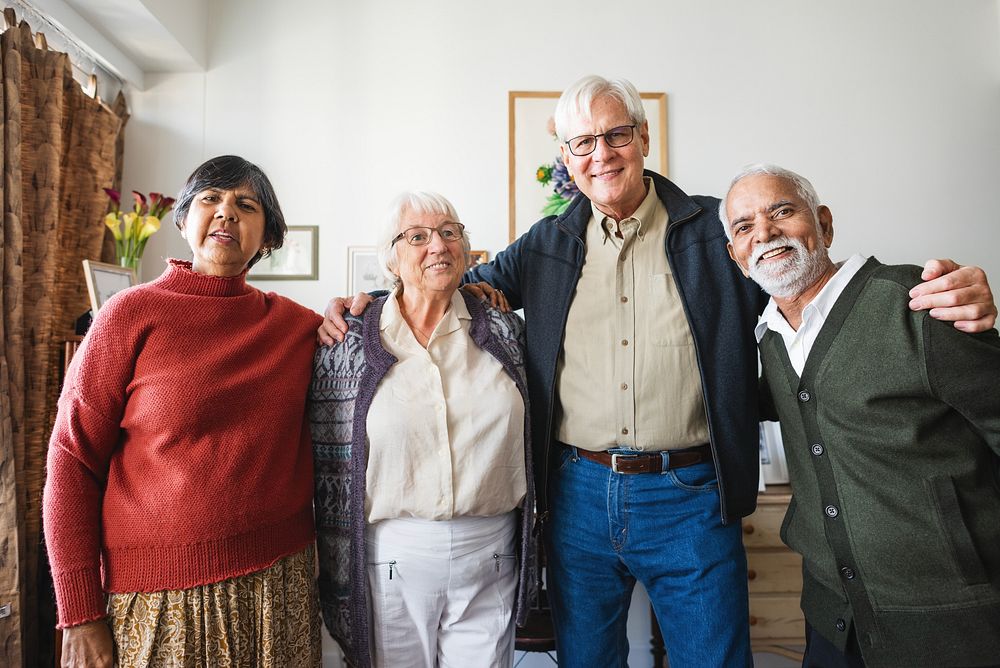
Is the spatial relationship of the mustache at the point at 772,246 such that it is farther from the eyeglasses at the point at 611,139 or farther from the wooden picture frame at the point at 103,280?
the wooden picture frame at the point at 103,280

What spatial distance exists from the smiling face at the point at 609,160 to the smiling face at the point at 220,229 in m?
0.84

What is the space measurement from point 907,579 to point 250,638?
4.17 ft

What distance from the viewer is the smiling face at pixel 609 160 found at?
1516 mm

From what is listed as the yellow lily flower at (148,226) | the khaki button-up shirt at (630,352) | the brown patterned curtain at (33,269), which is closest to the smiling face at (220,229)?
the khaki button-up shirt at (630,352)

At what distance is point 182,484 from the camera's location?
1.17 m

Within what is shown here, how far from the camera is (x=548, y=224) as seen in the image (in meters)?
1.74

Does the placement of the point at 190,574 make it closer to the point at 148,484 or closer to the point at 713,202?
the point at 148,484

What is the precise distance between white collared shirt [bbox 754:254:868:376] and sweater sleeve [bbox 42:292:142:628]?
136 centimetres

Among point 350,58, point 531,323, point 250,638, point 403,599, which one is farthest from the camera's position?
point 350,58

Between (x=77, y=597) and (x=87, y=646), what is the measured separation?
10cm

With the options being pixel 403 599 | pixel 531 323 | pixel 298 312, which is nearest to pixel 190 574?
pixel 403 599

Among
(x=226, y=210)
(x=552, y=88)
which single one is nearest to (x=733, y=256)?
(x=226, y=210)

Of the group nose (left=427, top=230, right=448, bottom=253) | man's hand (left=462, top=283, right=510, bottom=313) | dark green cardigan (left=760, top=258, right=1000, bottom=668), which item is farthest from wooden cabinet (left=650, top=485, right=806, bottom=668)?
nose (left=427, top=230, right=448, bottom=253)

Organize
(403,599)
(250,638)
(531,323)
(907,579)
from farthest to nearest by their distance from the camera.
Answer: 1. (531,323)
2. (403,599)
3. (250,638)
4. (907,579)
